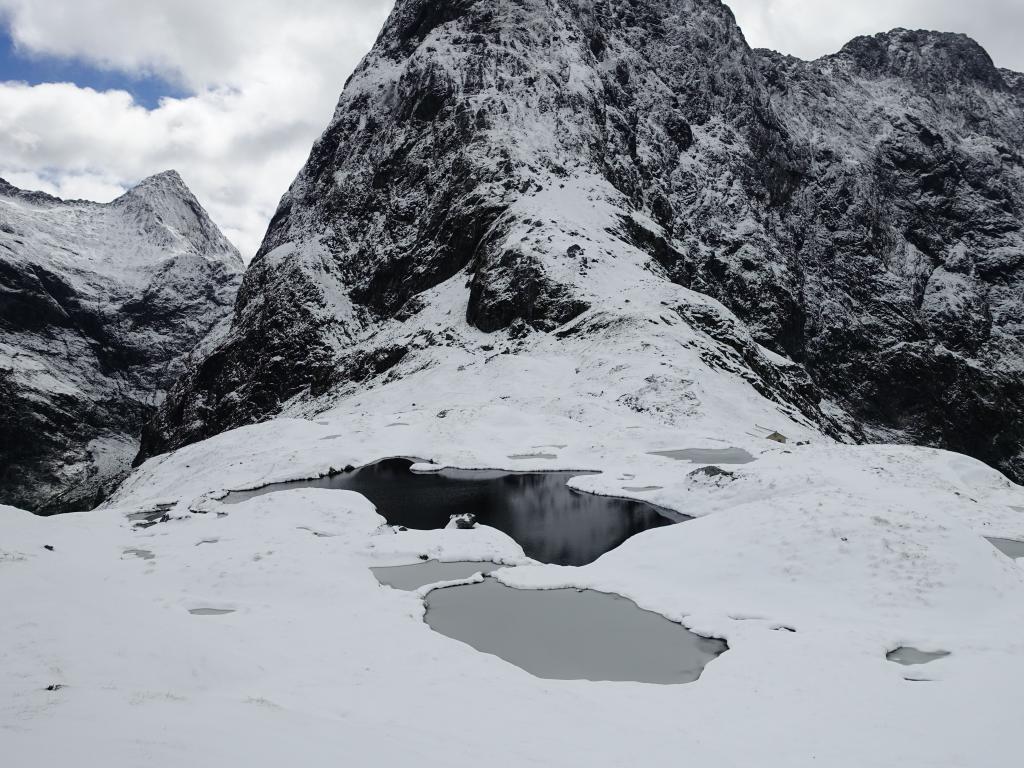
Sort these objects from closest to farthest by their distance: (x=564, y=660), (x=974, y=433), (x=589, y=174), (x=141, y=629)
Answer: (x=141, y=629)
(x=564, y=660)
(x=589, y=174)
(x=974, y=433)

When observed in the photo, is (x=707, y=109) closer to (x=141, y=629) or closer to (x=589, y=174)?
(x=589, y=174)

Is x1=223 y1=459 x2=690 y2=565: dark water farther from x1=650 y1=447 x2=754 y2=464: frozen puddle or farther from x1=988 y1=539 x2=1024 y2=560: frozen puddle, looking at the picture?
x1=988 y1=539 x2=1024 y2=560: frozen puddle

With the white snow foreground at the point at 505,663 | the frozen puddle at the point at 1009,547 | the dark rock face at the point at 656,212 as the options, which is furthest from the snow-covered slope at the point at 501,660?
the dark rock face at the point at 656,212

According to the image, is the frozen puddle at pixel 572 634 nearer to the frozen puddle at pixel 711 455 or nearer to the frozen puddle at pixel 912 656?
the frozen puddle at pixel 912 656

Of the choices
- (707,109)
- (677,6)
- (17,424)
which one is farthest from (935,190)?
(17,424)

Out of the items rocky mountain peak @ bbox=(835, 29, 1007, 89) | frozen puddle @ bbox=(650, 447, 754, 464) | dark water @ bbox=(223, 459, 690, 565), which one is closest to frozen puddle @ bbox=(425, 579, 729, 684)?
dark water @ bbox=(223, 459, 690, 565)

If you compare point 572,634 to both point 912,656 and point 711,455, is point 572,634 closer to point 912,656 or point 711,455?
point 912,656
